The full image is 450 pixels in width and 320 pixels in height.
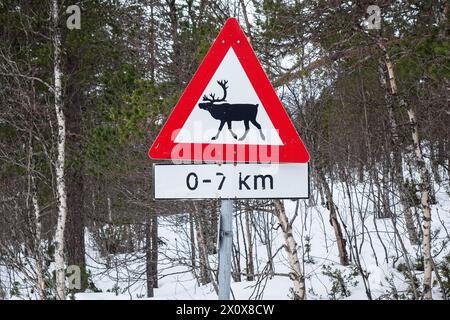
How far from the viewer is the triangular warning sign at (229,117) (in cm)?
249

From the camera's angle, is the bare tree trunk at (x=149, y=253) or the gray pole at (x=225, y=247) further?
the bare tree trunk at (x=149, y=253)

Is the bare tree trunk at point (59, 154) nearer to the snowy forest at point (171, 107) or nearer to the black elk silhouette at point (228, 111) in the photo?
the snowy forest at point (171, 107)

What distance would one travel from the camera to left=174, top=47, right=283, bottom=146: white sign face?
8.20 feet

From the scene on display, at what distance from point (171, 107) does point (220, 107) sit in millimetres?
5014

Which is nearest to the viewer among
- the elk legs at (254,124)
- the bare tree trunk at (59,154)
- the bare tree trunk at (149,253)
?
the elk legs at (254,124)

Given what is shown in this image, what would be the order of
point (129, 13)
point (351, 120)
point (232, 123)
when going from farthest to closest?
point (351, 120)
point (129, 13)
point (232, 123)

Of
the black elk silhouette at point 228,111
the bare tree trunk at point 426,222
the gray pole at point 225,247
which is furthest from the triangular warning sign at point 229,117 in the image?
the bare tree trunk at point 426,222

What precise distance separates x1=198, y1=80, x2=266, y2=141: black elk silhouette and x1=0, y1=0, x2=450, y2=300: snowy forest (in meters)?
2.20

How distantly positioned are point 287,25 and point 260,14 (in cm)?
119

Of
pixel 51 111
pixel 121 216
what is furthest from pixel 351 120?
pixel 51 111

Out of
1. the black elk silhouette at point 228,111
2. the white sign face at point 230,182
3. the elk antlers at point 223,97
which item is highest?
the elk antlers at point 223,97

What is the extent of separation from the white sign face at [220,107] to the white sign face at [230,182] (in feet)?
0.40

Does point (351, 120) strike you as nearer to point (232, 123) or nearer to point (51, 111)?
point (51, 111)

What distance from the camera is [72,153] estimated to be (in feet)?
34.4
